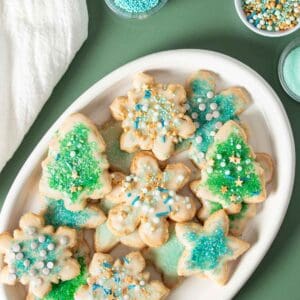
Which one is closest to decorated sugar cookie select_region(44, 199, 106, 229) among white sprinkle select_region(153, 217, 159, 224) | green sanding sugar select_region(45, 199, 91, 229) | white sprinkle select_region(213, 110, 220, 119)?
green sanding sugar select_region(45, 199, 91, 229)

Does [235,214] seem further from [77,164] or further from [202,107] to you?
[77,164]

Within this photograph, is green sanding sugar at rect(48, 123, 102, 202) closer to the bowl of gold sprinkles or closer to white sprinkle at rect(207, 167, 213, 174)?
white sprinkle at rect(207, 167, 213, 174)

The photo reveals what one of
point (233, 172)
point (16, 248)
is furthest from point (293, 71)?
point (16, 248)

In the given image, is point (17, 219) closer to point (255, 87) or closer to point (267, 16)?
point (255, 87)

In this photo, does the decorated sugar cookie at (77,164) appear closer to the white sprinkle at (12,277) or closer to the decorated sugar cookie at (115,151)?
the decorated sugar cookie at (115,151)

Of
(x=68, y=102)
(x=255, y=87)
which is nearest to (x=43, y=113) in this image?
(x=68, y=102)

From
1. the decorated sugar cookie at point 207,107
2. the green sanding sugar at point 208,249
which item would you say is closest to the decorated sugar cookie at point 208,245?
the green sanding sugar at point 208,249
